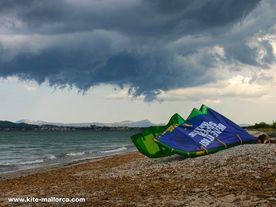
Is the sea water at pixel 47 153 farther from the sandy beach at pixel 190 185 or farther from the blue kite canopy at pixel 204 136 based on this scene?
the sandy beach at pixel 190 185

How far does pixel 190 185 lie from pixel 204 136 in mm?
8725

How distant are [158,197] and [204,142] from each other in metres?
9.89

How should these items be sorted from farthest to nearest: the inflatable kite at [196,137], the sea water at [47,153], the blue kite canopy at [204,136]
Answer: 1. the sea water at [47,153]
2. the inflatable kite at [196,137]
3. the blue kite canopy at [204,136]

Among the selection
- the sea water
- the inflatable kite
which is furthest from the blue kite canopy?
the sea water

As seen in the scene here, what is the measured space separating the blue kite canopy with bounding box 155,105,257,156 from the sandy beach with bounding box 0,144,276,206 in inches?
54.0

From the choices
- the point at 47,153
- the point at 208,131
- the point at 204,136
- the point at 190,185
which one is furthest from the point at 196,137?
the point at 47,153

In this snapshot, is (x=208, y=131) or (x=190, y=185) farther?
(x=208, y=131)

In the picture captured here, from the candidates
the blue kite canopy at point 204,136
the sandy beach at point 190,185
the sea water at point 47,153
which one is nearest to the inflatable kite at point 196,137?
the blue kite canopy at point 204,136

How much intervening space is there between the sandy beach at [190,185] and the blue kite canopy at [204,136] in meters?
1.37

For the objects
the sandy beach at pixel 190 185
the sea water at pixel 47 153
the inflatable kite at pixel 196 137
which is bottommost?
the sea water at pixel 47 153

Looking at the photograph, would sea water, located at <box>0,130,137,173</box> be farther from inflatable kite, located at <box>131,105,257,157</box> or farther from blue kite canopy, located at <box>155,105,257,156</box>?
blue kite canopy, located at <box>155,105,257,156</box>

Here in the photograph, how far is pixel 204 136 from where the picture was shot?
24531 mm

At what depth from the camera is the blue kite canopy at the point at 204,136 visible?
77.7 feet

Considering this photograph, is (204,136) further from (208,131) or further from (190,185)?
(190,185)
